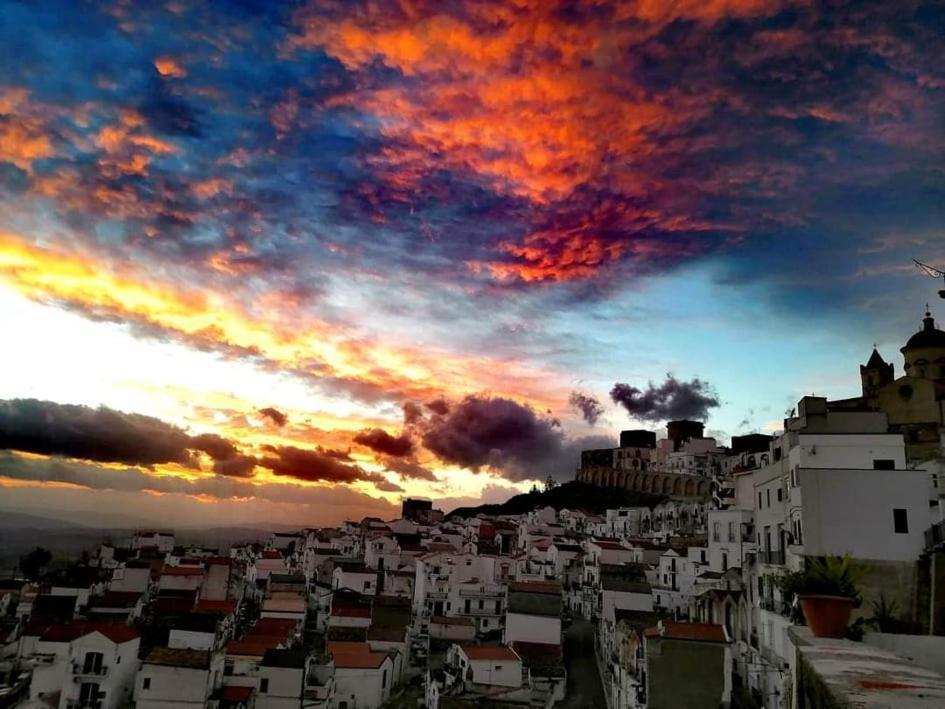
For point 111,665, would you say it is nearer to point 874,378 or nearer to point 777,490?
point 777,490

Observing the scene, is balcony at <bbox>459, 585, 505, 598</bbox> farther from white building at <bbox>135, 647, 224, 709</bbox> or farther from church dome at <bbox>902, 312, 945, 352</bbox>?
church dome at <bbox>902, 312, 945, 352</bbox>

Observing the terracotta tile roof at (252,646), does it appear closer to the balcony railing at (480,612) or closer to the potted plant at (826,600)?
the balcony railing at (480,612)

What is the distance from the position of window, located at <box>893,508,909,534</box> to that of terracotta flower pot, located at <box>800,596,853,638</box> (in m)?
13.8

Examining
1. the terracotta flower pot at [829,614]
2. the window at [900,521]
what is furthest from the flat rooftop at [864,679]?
the window at [900,521]

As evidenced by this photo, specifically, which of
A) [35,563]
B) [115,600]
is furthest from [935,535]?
[35,563]

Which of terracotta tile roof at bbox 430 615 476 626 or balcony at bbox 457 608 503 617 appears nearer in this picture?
terracotta tile roof at bbox 430 615 476 626

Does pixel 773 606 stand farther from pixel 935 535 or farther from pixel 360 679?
pixel 360 679

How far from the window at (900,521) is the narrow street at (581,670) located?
68.0 ft

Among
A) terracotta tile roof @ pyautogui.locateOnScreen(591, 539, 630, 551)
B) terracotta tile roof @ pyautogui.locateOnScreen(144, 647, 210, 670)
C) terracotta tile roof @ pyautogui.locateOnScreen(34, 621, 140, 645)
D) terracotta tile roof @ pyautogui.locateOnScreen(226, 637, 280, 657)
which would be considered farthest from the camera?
terracotta tile roof @ pyautogui.locateOnScreen(591, 539, 630, 551)

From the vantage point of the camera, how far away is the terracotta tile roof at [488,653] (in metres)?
37.0


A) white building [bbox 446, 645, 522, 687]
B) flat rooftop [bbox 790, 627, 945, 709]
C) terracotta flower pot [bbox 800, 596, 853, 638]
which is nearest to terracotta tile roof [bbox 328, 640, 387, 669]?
white building [bbox 446, 645, 522, 687]

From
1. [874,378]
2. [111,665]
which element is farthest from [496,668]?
[874,378]

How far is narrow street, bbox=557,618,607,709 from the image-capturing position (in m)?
38.4

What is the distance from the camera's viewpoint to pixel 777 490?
102ft
